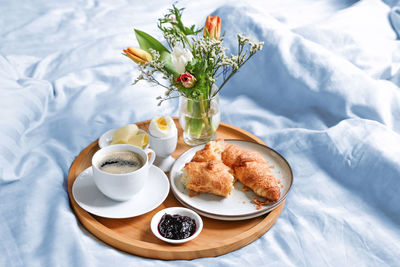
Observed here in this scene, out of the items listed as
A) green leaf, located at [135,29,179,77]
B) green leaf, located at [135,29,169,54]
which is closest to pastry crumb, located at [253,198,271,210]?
green leaf, located at [135,29,179,77]

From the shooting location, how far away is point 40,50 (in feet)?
9.38

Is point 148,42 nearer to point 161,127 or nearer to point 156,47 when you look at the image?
point 156,47

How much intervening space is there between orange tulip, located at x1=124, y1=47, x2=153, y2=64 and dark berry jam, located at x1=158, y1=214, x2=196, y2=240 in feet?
2.06

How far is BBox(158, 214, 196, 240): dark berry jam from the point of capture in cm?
142

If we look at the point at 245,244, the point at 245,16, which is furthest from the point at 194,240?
the point at 245,16

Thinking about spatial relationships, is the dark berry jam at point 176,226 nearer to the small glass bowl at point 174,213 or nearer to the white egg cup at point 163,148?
the small glass bowl at point 174,213

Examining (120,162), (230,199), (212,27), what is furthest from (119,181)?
(212,27)

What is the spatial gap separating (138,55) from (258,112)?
880 mm

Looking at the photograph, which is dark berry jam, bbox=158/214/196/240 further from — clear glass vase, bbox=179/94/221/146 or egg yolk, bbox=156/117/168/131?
clear glass vase, bbox=179/94/221/146

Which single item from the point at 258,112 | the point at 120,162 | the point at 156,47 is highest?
the point at 156,47

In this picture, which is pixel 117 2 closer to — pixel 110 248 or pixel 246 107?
pixel 246 107

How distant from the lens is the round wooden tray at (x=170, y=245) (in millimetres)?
1397

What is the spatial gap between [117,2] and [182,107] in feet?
6.60

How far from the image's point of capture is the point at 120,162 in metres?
1.54
